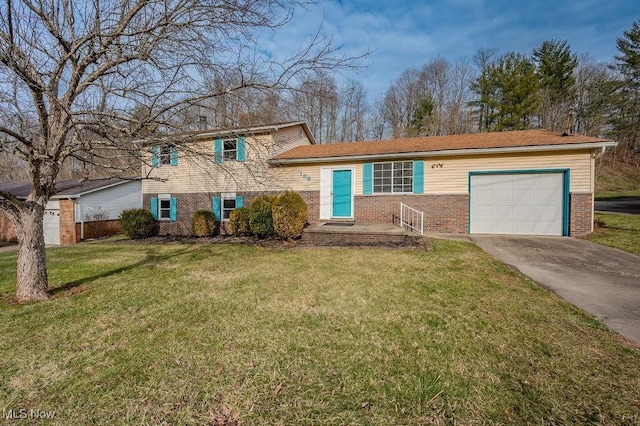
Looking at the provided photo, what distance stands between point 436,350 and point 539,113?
1199 inches

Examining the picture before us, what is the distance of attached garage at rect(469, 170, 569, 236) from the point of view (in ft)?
31.1

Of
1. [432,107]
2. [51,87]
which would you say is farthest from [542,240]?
[432,107]

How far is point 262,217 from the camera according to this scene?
10414 mm

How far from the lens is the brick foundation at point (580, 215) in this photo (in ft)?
29.9

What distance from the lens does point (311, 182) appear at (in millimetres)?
12008

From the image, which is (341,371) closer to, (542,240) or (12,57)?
(12,57)

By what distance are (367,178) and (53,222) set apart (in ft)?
52.0

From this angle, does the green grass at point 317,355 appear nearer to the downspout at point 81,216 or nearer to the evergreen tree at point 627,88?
the downspout at point 81,216

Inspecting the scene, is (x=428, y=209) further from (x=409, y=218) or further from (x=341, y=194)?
(x=341, y=194)

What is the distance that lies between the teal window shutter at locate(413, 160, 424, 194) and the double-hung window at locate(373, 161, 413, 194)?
0.15m

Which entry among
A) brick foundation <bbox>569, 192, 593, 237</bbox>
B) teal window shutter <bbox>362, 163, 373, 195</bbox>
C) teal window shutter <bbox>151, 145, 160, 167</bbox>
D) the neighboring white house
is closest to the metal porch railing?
teal window shutter <bbox>362, 163, 373, 195</bbox>

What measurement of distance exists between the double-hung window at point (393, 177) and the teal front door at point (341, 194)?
109 centimetres

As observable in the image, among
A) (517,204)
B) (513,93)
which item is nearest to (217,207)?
(517,204)

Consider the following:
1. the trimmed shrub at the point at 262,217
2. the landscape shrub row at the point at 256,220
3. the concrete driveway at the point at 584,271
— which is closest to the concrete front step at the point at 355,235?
the landscape shrub row at the point at 256,220
